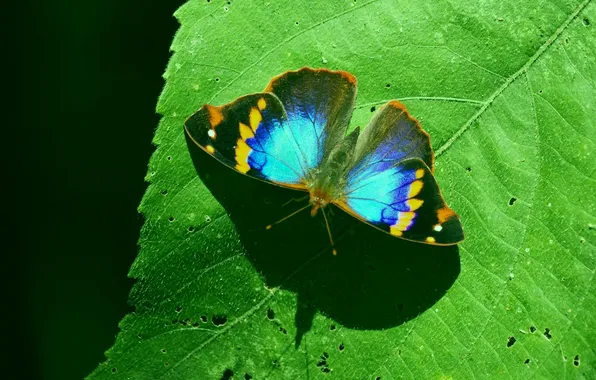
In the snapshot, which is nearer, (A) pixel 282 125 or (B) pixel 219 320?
(B) pixel 219 320

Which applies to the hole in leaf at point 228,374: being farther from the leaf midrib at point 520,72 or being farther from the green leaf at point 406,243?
the leaf midrib at point 520,72

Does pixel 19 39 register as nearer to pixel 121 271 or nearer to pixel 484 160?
pixel 121 271

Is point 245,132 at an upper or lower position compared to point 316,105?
lower

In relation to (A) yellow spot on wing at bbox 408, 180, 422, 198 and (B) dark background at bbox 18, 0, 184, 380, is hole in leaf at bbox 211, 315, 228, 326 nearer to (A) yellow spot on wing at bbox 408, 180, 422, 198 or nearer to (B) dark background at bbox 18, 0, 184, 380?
(A) yellow spot on wing at bbox 408, 180, 422, 198

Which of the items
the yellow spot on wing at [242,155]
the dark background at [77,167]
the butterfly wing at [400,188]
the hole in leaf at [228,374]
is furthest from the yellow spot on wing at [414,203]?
the dark background at [77,167]

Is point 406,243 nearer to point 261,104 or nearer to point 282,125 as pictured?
point 282,125

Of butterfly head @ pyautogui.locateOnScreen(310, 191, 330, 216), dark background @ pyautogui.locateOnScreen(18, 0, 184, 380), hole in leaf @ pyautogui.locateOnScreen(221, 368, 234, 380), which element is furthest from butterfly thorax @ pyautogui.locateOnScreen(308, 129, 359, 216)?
dark background @ pyautogui.locateOnScreen(18, 0, 184, 380)

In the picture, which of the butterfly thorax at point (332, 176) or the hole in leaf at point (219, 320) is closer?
the hole in leaf at point (219, 320)

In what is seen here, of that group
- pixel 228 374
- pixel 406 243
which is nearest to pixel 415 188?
pixel 406 243

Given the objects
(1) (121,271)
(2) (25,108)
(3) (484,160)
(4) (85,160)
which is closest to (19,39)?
(2) (25,108)
